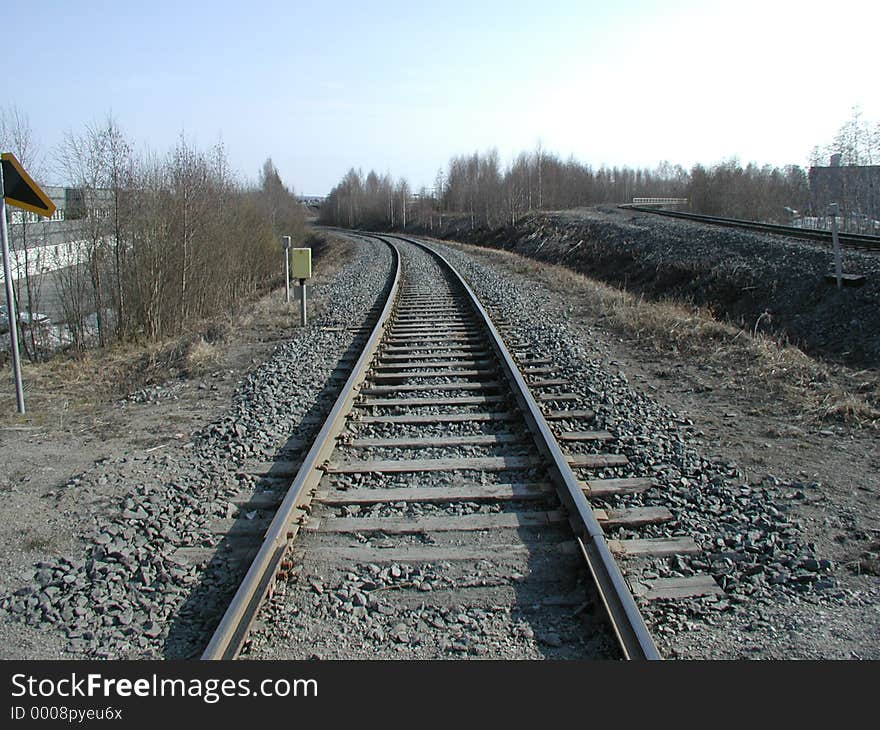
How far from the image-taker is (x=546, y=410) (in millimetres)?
6652

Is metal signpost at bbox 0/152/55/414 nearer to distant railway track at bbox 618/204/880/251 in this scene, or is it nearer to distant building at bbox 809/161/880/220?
distant railway track at bbox 618/204/880/251

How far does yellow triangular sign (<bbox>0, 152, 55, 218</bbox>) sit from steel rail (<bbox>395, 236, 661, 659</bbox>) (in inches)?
208

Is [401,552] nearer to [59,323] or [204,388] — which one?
[204,388]

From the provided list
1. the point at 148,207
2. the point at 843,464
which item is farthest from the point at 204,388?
the point at 148,207

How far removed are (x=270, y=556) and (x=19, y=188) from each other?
5.62m

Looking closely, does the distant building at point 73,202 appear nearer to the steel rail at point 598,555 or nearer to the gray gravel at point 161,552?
the gray gravel at point 161,552

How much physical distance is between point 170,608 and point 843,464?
15.4 feet

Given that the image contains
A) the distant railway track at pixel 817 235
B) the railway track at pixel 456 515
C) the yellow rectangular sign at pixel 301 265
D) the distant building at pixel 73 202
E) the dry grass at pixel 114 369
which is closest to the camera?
the railway track at pixel 456 515

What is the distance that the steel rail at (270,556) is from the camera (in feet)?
10.2

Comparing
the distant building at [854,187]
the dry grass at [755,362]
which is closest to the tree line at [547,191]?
the distant building at [854,187]

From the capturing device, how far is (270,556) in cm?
382

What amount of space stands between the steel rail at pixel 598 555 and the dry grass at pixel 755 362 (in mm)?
2665

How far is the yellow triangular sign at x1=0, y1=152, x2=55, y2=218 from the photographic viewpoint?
739cm

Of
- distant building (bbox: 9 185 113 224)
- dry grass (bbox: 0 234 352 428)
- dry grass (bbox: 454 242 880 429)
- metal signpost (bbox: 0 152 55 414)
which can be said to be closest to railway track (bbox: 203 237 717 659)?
dry grass (bbox: 454 242 880 429)
